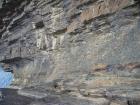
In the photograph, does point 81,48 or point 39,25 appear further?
point 39,25

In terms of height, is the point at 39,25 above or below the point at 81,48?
above

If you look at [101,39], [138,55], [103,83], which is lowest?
[103,83]

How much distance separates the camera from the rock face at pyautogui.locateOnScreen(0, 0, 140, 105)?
796 centimetres

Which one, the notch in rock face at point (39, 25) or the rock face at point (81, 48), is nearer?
the rock face at point (81, 48)

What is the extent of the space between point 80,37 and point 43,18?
12.2 ft

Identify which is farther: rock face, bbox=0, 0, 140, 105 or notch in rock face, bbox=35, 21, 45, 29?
notch in rock face, bbox=35, 21, 45, 29

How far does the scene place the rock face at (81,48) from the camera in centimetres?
796

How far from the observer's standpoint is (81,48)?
10.6 metres

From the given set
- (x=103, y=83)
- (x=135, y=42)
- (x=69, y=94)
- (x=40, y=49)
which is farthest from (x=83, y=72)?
(x=40, y=49)

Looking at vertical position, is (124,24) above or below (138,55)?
above

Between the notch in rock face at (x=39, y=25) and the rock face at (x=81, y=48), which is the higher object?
the notch in rock face at (x=39, y=25)

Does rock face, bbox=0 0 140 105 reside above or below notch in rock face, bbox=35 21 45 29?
below

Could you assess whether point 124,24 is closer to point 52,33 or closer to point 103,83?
point 103,83

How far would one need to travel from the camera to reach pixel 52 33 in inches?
513
